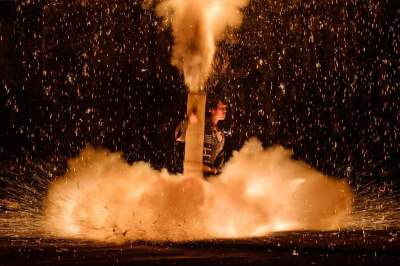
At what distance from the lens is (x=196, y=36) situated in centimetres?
1134

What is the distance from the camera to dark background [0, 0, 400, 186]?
20.1 metres

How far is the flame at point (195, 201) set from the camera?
34.1 ft

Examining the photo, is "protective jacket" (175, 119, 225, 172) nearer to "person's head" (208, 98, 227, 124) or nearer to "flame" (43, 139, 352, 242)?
"person's head" (208, 98, 227, 124)

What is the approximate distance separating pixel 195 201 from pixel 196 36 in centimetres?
244

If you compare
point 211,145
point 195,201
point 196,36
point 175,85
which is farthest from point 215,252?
point 175,85

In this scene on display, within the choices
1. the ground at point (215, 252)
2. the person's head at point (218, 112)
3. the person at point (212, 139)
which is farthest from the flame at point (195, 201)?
the person's head at point (218, 112)

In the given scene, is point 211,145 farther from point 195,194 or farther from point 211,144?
point 195,194

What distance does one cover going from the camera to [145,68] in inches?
834

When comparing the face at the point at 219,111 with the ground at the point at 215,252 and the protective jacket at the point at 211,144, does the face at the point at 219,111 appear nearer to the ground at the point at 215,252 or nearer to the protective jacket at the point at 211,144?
the protective jacket at the point at 211,144

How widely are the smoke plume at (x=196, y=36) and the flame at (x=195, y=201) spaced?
5.00 feet

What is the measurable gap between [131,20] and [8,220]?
9135mm

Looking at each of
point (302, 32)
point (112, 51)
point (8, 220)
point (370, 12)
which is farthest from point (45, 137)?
point (8, 220)

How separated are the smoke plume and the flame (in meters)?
1.53

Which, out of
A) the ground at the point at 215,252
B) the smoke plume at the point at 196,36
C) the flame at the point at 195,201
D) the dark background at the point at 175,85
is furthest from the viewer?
the dark background at the point at 175,85
